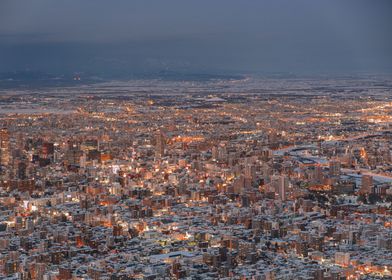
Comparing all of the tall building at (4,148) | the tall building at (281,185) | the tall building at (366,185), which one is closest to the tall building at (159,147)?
the tall building at (4,148)

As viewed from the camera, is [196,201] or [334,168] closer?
[196,201]

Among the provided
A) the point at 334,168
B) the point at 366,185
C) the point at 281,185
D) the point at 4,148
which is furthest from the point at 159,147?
the point at 366,185

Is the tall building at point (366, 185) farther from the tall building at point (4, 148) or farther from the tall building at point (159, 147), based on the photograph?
the tall building at point (4, 148)

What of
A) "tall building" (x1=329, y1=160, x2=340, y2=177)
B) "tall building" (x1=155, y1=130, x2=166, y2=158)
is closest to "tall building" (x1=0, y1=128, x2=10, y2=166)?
"tall building" (x1=155, y1=130, x2=166, y2=158)

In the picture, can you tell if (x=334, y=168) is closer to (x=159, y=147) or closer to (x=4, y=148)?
(x=159, y=147)

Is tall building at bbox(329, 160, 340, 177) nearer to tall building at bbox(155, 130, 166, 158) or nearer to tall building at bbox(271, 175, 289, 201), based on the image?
tall building at bbox(271, 175, 289, 201)

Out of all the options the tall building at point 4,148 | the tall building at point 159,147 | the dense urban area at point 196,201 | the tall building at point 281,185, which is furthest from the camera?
the tall building at point 159,147

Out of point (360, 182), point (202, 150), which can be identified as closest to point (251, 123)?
point (202, 150)
